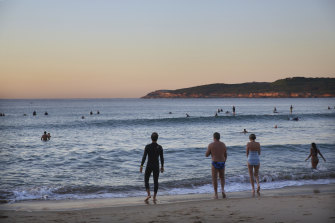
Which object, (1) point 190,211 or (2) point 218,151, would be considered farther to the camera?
(2) point 218,151

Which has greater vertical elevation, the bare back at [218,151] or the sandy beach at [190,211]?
the bare back at [218,151]

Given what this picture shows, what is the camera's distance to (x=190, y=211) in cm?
740

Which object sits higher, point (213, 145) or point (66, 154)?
point (213, 145)

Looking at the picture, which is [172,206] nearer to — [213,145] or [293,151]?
[213,145]

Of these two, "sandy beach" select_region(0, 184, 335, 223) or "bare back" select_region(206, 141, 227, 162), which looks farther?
"bare back" select_region(206, 141, 227, 162)

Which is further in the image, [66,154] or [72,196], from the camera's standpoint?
[66,154]

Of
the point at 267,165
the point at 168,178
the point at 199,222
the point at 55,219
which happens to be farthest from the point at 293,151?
the point at 55,219

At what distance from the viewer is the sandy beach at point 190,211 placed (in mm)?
6688

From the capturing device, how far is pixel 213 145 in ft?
30.4

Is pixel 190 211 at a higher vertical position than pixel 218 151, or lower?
lower

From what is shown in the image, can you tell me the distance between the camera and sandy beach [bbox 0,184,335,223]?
669cm

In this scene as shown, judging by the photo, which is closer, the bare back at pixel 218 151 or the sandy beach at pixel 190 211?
the sandy beach at pixel 190 211

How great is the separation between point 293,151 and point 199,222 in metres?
15.5

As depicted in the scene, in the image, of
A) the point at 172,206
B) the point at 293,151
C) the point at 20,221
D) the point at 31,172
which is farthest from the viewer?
the point at 293,151
